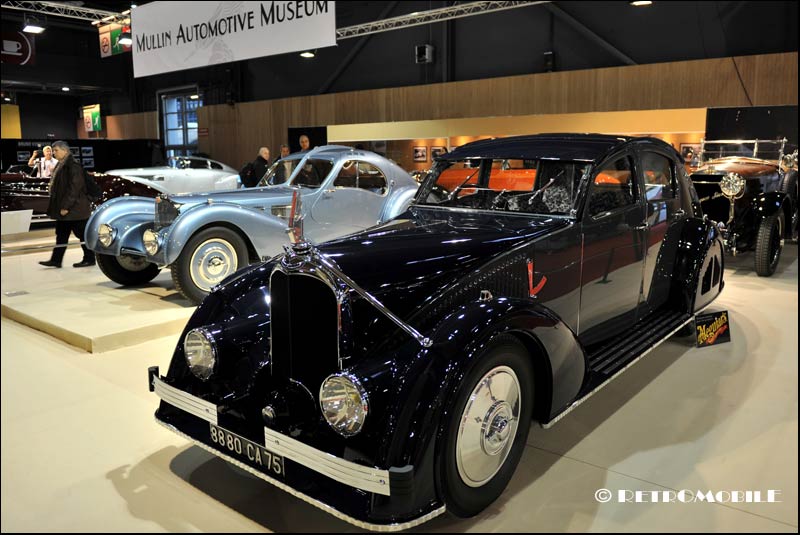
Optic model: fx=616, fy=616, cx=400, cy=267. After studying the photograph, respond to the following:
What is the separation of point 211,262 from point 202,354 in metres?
3.01

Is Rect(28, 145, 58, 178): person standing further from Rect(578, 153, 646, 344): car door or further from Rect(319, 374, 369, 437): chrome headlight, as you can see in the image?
Rect(319, 374, 369, 437): chrome headlight

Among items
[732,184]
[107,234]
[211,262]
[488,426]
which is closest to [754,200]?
[732,184]

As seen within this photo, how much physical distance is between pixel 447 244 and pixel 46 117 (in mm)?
21973

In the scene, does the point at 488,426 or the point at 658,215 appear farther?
the point at 658,215

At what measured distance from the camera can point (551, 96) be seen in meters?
11.0

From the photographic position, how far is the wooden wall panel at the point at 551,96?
9.36 meters

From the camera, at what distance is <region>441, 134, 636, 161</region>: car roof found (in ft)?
11.2

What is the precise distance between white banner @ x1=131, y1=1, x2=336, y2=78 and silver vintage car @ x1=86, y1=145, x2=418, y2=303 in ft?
4.10

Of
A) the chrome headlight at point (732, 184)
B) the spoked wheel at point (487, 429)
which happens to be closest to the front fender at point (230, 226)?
the spoked wheel at point (487, 429)

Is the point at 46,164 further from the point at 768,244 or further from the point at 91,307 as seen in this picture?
the point at 768,244

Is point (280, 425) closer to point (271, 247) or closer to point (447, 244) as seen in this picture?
point (447, 244)

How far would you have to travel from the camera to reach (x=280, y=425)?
7.38 feet

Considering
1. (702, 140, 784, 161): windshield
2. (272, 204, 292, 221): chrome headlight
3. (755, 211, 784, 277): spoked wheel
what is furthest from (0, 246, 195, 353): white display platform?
(702, 140, 784, 161): windshield
